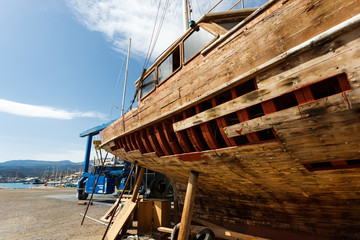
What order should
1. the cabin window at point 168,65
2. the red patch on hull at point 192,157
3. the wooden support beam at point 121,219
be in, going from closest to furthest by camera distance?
the red patch on hull at point 192,157, the cabin window at point 168,65, the wooden support beam at point 121,219

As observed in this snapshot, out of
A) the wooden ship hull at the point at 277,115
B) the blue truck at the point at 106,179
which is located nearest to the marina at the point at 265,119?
the wooden ship hull at the point at 277,115

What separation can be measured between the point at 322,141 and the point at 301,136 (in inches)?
7.5

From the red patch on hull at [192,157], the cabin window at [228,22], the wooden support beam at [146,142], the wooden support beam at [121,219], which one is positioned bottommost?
the wooden support beam at [121,219]

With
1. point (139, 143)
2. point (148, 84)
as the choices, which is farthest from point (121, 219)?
point (148, 84)

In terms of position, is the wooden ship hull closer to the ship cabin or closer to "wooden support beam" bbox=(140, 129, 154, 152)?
the ship cabin

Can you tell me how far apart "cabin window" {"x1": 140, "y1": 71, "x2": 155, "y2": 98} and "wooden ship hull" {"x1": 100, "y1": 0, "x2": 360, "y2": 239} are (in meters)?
0.44

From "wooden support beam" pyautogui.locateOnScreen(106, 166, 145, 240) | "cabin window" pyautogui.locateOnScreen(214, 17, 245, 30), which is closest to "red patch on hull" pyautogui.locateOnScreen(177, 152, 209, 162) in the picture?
"cabin window" pyautogui.locateOnScreen(214, 17, 245, 30)

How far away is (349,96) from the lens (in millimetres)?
1615

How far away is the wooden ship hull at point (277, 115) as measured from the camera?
1716mm

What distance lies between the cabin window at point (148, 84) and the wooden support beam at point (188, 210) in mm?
2237

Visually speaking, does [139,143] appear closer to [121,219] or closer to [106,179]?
[121,219]

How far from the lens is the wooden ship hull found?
172cm

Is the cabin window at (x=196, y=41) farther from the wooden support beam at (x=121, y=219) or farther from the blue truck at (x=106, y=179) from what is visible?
the blue truck at (x=106, y=179)

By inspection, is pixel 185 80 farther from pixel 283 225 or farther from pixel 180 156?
pixel 283 225
